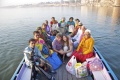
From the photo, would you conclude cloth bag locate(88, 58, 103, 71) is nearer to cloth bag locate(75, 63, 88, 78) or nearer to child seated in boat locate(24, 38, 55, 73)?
cloth bag locate(75, 63, 88, 78)

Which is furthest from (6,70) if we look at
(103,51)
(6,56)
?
(103,51)

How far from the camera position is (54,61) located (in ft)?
22.9

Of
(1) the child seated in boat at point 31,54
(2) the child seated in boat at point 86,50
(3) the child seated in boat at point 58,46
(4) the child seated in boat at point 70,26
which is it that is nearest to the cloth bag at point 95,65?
(2) the child seated in boat at point 86,50

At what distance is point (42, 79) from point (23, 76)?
769 millimetres

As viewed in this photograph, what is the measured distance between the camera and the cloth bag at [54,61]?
687 centimetres

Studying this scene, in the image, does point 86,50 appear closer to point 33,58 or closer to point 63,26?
point 33,58

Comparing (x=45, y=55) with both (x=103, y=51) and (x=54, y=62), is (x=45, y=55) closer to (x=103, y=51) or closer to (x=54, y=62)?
(x=54, y=62)

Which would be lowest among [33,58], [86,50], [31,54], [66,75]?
[66,75]

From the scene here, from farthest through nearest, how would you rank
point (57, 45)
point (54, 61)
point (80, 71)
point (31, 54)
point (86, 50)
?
point (57, 45) → point (86, 50) → point (54, 61) → point (80, 71) → point (31, 54)

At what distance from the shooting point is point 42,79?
5.89 meters

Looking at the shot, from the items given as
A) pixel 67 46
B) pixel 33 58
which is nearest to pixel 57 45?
pixel 67 46

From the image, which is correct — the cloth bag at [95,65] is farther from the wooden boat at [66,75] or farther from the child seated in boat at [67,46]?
the child seated in boat at [67,46]

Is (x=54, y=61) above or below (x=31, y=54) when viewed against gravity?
below

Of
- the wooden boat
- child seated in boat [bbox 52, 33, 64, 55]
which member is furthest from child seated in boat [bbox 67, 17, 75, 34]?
the wooden boat
